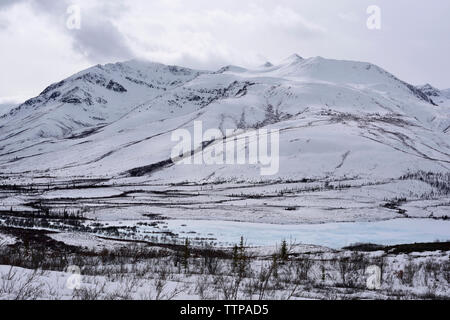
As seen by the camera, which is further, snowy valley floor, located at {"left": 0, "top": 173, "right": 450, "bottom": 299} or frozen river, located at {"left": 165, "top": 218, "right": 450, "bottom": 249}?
frozen river, located at {"left": 165, "top": 218, "right": 450, "bottom": 249}

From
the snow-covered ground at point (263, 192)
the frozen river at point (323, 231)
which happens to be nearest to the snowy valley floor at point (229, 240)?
the frozen river at point (323, 231)

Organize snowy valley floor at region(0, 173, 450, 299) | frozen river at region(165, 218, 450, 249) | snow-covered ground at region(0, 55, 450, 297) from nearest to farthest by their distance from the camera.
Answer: snowy valley floor at region(0, 173, 450, 299), frozen river at region(165, 218, 450, 249), snow-covered ground at region(0, 55, 450, 297)

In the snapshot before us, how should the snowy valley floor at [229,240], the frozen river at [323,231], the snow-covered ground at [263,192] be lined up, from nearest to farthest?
the snowy valley floor at [229,240]
the frozen river at [323,231]
the snow-covered ground at [263,192]

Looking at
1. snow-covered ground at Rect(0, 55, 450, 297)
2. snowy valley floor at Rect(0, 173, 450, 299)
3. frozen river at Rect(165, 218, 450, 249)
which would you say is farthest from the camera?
snow-covered ground at Rect(0, 55, 450, 297)

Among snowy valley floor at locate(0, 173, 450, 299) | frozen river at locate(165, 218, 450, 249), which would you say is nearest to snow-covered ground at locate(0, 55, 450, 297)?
frozen river at locate(165, 218, 450, 249)

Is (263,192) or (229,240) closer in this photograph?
(229,240)

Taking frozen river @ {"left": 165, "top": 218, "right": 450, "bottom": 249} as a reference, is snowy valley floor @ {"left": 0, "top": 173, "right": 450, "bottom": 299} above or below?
above

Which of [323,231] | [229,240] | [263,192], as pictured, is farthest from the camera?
[263,192]

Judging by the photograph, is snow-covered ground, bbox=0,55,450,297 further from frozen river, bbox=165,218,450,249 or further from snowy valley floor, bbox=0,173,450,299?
snowy valley floor, bbox=0,173,450,299

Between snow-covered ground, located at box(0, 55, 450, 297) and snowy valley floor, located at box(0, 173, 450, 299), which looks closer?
snowy valley floor, located at box(0, 173, 450, 299)

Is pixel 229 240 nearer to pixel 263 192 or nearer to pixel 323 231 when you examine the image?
pixel 323 231

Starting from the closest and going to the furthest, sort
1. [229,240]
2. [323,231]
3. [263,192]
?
[229,240] < [323,231] < [263,192]

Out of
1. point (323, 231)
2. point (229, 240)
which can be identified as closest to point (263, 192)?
point (323, 231)

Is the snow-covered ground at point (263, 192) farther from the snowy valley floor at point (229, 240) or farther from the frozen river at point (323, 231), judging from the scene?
the snowy valley floor at point (229, 240)
